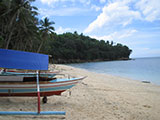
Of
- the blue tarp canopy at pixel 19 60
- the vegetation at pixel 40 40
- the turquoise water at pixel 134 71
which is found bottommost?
the turquoise water at pixel 134 71

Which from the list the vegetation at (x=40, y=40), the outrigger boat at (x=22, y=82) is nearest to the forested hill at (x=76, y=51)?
the vegetation at (x=40, y=40)

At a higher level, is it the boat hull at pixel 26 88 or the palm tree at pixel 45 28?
the palm tree at pixel 45 28

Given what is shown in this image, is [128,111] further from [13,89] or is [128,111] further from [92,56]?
[92,56]

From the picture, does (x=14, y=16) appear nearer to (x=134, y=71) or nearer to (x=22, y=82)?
(x=22, y=82)

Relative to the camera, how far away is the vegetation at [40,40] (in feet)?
68.0

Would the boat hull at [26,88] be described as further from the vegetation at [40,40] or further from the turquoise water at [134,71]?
the vegetation at [40,40]

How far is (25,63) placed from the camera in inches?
204

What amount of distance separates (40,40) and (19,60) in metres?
27.8

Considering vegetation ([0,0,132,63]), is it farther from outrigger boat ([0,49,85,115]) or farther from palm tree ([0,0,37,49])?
outrigger boat ([0,49,85,115])

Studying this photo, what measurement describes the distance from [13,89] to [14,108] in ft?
2.32

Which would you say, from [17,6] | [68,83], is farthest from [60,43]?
[68,83]

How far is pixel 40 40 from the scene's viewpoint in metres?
31.7

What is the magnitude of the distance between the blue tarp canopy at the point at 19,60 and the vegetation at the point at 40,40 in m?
15.7

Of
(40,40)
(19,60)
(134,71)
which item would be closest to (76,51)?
(40,40)
